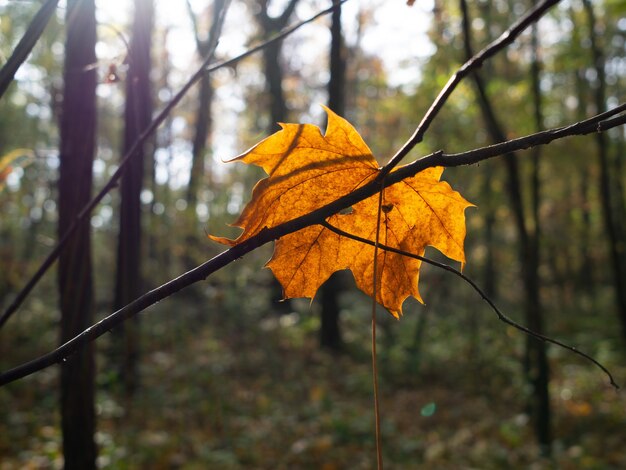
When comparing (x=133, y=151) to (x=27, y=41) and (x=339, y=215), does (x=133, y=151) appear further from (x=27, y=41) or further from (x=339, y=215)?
(x=339, y=215)

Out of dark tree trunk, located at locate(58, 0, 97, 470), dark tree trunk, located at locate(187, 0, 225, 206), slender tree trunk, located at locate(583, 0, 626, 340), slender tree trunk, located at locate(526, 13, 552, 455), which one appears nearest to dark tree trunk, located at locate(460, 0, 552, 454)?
slender tree trunk, located at locate(526, 13, 552, 455)

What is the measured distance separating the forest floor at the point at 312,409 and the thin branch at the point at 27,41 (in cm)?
300

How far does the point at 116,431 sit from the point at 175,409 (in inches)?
40.8

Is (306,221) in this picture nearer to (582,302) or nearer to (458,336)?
(458,336)

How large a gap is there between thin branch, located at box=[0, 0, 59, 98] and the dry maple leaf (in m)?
0.36

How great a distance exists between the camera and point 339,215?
802mm

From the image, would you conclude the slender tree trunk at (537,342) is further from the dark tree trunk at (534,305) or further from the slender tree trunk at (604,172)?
the slender tree trunk at (604,172)

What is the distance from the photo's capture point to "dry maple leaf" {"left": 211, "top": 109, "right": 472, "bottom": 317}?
0.71 m

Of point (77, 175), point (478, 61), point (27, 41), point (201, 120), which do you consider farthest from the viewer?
point (201, 120)

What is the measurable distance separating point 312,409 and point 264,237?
6093mm

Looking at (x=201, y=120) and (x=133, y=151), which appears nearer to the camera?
(x=133, y=151)

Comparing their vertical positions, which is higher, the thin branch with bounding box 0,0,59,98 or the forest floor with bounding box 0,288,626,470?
the thin branch with bounding box 0,0,59,98

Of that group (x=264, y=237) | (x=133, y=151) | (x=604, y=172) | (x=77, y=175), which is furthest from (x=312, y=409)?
(x=264, y=237)

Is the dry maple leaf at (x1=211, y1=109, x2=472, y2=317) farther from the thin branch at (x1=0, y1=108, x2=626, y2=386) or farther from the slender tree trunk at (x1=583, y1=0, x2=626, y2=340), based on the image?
the slender tree trunk at (x1=583, y1=0, x2=626, y2=340)
